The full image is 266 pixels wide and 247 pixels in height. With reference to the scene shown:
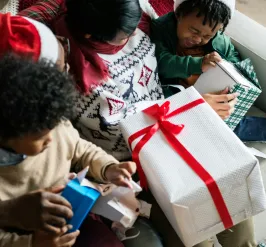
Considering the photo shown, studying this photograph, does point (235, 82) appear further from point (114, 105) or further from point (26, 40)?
point (26, 40)

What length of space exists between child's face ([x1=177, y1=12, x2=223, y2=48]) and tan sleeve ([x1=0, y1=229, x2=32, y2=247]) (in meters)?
0.74

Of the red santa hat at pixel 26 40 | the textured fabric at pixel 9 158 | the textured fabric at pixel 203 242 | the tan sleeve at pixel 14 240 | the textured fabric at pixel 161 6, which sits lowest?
the textured fabric at pixel 203 242

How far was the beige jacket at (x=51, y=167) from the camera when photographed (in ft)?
2.87

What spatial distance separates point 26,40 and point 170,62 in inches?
21.1

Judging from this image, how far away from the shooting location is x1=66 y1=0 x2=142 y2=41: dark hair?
3.26ft

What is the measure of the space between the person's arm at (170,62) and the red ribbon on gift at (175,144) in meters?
0.24

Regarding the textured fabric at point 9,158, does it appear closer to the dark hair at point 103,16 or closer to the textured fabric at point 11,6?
the dark hair at point 103,16

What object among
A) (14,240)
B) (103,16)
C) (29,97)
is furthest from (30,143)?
(103,16)

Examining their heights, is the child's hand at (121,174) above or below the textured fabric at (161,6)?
below

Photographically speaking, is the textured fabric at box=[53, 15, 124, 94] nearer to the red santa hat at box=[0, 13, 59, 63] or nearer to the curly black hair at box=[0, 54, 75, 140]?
the red santa hat at box=[0, 13, 59, 63]

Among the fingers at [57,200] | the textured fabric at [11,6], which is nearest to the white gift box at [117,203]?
Answer: the fingers at [57,200]

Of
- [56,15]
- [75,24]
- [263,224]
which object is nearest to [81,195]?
[75,24]

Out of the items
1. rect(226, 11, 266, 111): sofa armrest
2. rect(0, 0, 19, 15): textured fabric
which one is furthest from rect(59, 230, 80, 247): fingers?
rect(226, 11, 266, 111): sofa armrest

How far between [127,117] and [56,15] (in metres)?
0.34
